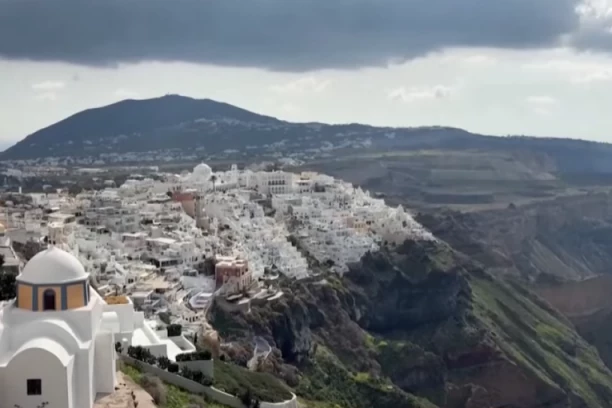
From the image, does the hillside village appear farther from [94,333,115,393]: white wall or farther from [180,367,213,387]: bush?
[180,367,213,387]: bush

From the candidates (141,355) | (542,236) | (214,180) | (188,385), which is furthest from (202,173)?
(542,236)

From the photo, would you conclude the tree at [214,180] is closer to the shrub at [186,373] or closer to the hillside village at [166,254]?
the hillside village at [166,254]

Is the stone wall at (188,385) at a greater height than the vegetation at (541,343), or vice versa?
the stone wall at (188,385)

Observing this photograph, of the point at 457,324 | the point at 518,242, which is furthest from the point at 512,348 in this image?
the point at 518,242

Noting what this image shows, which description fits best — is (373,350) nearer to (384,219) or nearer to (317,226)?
(317,226)

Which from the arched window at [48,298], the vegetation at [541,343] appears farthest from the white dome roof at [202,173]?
the arched window at [48,298]
